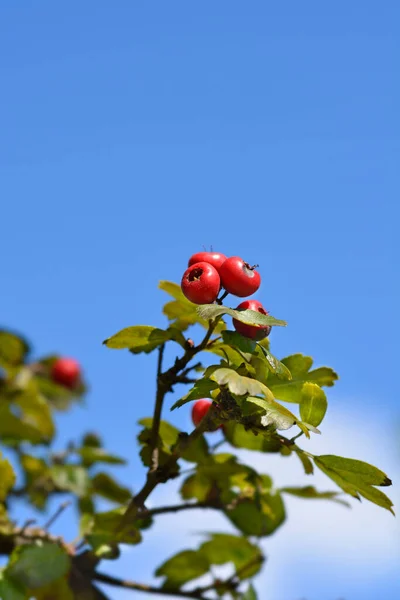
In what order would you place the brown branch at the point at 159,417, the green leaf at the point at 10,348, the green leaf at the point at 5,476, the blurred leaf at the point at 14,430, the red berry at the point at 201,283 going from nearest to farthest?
the red berry at the point at 201,283 → the brown branch at the point at 159,417 → the green leaf at the point at 5,476 → the blurred leaf at the point at 14,430 → the green leaf at the point at 10,348

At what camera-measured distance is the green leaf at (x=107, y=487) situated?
141 inches

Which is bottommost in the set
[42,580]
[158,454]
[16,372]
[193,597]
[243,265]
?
[42,580]

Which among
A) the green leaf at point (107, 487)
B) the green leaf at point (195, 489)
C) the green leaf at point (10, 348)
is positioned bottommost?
the green leaf at point (195, 489)

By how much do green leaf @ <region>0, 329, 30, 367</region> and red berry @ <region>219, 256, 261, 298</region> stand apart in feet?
8.05

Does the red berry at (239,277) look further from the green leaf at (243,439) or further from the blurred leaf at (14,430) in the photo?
the blurred leaf at (14,430)

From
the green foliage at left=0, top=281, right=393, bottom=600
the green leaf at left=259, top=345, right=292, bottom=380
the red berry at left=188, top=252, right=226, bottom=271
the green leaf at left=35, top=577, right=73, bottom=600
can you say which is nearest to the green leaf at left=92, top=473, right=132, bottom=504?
the green foliage at left=0, top=281, right=393, bottom=600

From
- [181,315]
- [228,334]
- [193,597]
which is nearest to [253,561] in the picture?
[193,597]

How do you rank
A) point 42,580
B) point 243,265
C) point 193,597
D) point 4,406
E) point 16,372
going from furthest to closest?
point 16,372 < point 4,406 < point 193,597 < point 42,580 < point 243,265

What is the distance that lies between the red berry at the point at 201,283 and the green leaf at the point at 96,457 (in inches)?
69.2

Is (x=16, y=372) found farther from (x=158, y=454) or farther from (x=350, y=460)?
(x=350, y=460)

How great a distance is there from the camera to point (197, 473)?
2.72 metres

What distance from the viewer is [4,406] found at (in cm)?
371

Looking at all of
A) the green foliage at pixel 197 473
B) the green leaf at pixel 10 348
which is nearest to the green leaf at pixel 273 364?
the green foliage at pixel 197 473

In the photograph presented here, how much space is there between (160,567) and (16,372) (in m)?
1.66
